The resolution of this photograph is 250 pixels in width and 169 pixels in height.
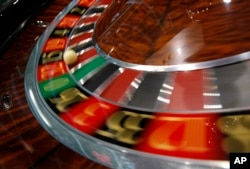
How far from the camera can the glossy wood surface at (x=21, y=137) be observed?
1.02 m

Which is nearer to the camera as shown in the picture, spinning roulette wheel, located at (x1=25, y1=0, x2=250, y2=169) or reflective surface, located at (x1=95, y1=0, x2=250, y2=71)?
spinning roulette wheel, located at (x1=25, y1=0, x2=250, y2=169)

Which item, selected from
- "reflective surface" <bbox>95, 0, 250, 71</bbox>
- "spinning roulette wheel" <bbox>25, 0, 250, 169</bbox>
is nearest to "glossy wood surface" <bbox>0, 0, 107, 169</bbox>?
"spinning roulette wheel" <bbox>25, 0, 250, 169</bbox>

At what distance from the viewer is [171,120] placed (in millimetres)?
1005

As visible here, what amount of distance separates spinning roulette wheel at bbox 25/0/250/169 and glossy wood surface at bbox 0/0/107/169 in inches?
1.3

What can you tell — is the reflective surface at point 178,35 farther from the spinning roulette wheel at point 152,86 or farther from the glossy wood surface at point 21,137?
the glossy wood surface at point 21,137

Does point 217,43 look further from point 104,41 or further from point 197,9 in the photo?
point 104,41

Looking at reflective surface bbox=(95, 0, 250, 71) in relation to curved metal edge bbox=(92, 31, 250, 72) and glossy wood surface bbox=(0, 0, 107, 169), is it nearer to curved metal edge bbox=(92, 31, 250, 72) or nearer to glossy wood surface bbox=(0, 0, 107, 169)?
curved metal edge bbox=(92, 31, 250, 72)

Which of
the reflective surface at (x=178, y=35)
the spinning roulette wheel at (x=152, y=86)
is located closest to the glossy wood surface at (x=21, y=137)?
the spinning roulette wheel at (x=152, y=86)

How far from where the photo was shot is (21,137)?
1163 mm

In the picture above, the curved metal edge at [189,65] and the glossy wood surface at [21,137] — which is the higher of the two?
the curved metal edge at [189,65]

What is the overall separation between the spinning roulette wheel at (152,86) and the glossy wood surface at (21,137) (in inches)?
1.3

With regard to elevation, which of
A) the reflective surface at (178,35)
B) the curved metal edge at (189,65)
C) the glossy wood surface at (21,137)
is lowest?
the glossy wood surface at (21,137)

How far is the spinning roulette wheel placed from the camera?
91cm

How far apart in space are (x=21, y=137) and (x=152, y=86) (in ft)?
1.63
